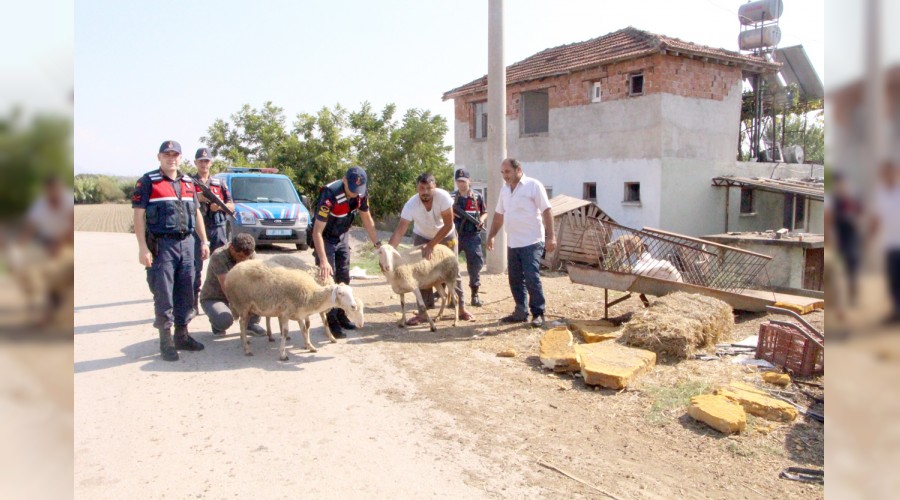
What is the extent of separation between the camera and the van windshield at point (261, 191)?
55.2 ft

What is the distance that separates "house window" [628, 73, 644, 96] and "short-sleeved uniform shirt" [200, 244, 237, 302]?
49.2ft

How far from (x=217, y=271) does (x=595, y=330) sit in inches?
172

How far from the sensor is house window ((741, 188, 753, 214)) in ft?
66.6

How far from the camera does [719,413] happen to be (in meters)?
4.85

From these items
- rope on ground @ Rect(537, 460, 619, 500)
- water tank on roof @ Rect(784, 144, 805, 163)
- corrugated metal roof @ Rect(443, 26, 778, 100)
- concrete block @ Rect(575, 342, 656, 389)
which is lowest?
rope on ground @ Rect(537, 460, 619, 500)

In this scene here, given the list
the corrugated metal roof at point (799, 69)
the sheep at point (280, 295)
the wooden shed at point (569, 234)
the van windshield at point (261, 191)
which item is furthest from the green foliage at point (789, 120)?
the sheep at point (280, 295)

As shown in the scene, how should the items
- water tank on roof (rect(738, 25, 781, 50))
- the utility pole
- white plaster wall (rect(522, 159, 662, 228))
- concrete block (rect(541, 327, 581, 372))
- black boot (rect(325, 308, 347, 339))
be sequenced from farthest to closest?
1. water tank on roof (rect(738, 25, 781, 50))
2. white plaster wall (rect(522, 159, 662, 228))
3. the utility pole
4. black boot (rect(325, 308, 347, 339))
5. concrete block (rect(541, 327, 581, 372))

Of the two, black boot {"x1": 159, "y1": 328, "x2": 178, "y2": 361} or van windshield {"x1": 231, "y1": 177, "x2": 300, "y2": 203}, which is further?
van windshield {"x1": 231, "y1": 177, "x2": 300, "y2": 203}

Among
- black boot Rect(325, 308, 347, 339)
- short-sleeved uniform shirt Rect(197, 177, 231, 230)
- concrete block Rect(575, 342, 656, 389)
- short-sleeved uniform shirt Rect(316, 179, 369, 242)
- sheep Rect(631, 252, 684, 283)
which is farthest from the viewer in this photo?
sheep Rect(631, 252, 684, 283)

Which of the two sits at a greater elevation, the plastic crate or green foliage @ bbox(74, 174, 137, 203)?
green foliage @ bbox(74, 174, 137, 203)

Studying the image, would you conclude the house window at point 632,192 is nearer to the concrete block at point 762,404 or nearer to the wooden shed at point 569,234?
the wooden shed at point 569,234

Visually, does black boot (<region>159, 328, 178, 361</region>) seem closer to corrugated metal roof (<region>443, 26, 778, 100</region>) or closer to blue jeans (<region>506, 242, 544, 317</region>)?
blue jeans (<region>506, 242, 544, 317</region>)

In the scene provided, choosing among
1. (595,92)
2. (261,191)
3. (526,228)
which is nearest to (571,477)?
(526,228)

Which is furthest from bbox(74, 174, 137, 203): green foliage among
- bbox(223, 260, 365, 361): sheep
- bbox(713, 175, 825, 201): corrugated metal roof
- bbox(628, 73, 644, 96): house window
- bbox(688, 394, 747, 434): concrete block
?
bbox(713, 175, 825, 201): corrugated metal roof
